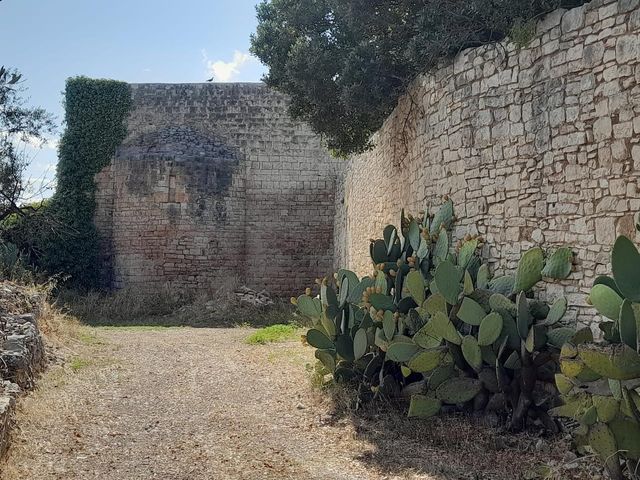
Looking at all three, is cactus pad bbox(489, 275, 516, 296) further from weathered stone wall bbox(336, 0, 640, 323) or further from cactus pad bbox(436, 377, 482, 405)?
cactus pad bbox(436, 377, 482, 405)

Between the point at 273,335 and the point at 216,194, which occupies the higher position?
the point at 216,194

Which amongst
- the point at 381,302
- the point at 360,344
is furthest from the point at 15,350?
the point at 381,302

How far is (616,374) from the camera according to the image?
11.7 feet

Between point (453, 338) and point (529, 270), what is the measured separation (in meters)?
0.86

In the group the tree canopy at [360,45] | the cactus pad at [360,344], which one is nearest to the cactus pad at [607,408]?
the cactus pad at [360,344]

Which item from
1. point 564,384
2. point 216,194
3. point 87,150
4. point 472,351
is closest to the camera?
point 564,384

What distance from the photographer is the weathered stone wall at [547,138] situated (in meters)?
4.48

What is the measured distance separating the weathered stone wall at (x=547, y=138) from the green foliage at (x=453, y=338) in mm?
297

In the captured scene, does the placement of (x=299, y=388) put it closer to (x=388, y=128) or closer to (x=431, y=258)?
(x=431, y=258)

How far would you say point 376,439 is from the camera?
4.91 metres

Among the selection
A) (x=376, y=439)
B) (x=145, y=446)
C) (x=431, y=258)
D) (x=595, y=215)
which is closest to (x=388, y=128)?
(x=431, y=258)

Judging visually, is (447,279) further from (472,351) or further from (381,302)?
(381,302)

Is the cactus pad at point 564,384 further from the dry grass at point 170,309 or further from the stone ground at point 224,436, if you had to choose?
the dry grass at point 170,309

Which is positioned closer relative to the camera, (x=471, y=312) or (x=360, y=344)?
(x=471, y=312)
